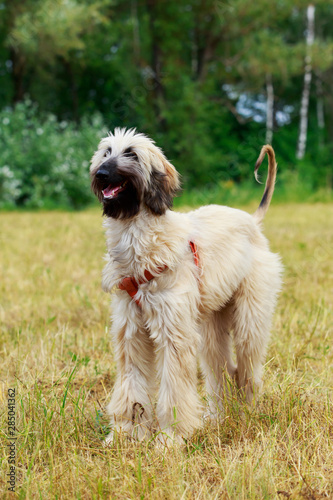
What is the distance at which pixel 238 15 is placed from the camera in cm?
1483

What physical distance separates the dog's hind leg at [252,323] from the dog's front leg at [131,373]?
516mm

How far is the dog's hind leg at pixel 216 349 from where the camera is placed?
2.77m

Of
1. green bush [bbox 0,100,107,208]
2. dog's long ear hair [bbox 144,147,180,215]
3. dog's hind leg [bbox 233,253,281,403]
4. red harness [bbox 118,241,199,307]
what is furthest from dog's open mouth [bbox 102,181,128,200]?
green bush [bbox 0,100,107,208]

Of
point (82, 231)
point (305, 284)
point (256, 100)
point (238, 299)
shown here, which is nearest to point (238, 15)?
point (256, 100)

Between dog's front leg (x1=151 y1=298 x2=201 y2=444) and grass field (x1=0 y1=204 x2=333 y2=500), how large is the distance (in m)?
0.09

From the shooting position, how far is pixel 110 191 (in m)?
2.30

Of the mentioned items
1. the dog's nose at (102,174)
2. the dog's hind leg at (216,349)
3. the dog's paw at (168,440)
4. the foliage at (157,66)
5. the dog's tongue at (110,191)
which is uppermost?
the foliage at (157,66)

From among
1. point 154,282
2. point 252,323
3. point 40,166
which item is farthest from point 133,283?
point 40,166

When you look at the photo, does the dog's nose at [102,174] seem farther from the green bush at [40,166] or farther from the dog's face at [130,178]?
the green bush at [40,166]

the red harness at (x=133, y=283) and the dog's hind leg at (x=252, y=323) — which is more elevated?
the red harness at (x=133, y=283)

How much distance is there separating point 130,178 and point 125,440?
1.10m

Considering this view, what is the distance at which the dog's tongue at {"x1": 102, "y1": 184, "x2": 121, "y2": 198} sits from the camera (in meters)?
2.27

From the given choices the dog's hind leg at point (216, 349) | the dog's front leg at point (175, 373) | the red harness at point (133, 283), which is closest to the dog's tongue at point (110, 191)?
the red harness at point (133, 283)

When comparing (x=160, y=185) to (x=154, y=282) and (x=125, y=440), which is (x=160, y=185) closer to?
(x=154, y=282)
